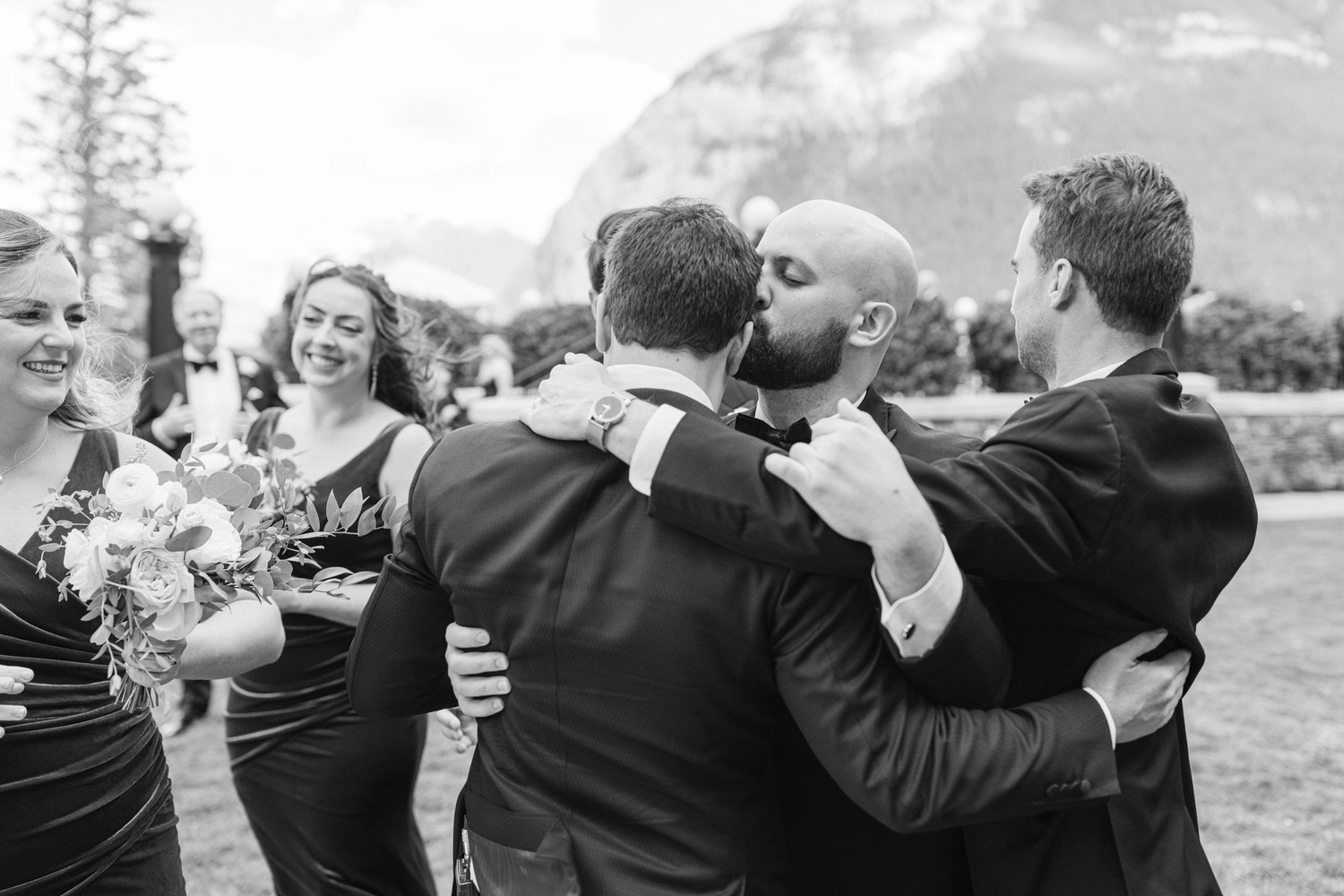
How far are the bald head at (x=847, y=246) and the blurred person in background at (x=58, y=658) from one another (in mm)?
1375

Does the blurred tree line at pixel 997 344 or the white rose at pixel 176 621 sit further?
the blurred tree line at pixel 997 344

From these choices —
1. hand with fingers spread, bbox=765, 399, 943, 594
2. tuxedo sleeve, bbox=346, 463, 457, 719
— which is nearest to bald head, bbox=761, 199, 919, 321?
hand with fingers spread, bbox=765, 399, 943, 594

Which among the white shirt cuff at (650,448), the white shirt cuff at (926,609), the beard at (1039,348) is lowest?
the white shirt cuff at (926,609)

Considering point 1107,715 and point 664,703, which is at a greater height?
point 1107,715

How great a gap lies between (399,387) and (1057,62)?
8328 centimetres

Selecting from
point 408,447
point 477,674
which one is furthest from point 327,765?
point 477,674

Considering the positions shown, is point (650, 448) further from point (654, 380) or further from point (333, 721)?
point (333, 721)

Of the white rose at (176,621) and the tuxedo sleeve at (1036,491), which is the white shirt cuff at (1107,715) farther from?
the white rose at (176,621)

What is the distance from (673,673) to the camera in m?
1.72

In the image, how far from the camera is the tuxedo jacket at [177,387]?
22.1 ft

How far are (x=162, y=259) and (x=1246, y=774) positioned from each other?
9.10 meters

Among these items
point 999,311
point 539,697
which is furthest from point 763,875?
point 999,311

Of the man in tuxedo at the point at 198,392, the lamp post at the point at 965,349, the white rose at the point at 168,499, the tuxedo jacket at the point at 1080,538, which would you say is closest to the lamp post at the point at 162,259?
the man in tuxedo at the point at 198,392

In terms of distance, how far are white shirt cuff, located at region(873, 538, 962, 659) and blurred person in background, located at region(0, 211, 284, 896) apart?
1.33 m
